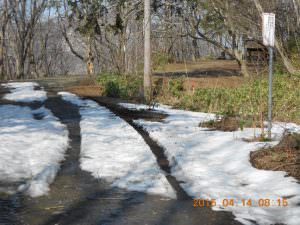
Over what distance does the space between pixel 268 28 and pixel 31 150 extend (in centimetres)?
389

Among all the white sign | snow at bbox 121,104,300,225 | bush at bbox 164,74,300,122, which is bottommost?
snow at bbox 121,104,300,225

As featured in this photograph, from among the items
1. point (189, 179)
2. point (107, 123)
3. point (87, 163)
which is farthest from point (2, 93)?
point (189, 179)

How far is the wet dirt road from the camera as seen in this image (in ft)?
14.0

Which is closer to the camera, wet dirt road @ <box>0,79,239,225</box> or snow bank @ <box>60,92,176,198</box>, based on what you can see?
wet dirt road @ <box>0,79,239,225</box>

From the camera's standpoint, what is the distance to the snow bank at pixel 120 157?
→ 548 cm

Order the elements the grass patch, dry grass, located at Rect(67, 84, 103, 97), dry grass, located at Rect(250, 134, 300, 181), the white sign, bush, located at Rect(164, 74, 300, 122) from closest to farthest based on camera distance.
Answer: dry grass, located at Rect(250, 134, 300, 181), the white sign, bush, located at Rect(164, 74, 300, 122), the grass patch, dry grass, located at Rect(67, 84, 103, 97)

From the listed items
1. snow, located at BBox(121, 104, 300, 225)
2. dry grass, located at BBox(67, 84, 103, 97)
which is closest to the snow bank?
snow, located at BBox(121, 104, 300, 225)

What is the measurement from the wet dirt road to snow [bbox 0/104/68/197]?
0.22m

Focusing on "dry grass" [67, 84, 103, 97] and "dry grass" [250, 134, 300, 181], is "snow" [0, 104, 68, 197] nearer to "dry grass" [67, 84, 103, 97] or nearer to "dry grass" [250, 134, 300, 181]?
"dry grass" [250, 134, 300, 181]

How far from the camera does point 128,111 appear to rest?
11719 millimetres

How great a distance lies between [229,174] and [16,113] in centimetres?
654
